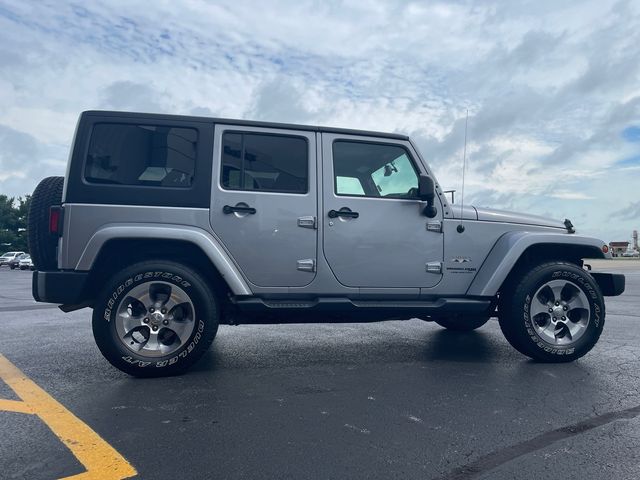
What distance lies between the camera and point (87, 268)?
153 inches

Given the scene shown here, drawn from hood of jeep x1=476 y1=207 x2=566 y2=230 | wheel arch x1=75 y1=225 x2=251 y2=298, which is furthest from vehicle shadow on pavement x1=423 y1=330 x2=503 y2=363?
wheel arch x1=75 y1=225 x2=251 y2=298

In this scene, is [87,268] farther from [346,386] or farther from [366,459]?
[366,459]

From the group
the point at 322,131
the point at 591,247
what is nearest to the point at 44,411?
the point at 322,131

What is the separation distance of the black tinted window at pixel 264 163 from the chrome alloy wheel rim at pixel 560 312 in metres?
2.42

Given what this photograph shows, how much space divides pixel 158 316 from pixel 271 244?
1.07 metres

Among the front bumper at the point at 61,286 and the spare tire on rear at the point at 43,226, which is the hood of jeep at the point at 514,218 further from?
the spare tire on rear at the point at 43,226

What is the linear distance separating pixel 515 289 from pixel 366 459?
2.66m

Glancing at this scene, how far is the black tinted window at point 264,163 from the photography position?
4266 mm

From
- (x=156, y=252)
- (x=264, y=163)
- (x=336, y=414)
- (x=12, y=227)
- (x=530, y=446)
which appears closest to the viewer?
(x=530, y=446)

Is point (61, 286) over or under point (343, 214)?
under

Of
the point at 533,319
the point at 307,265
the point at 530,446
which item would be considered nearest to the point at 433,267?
the point at 533,319

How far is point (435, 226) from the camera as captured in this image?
14.9ft

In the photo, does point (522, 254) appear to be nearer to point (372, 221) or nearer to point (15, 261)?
point (372, 221)

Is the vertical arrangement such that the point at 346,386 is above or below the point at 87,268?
below
